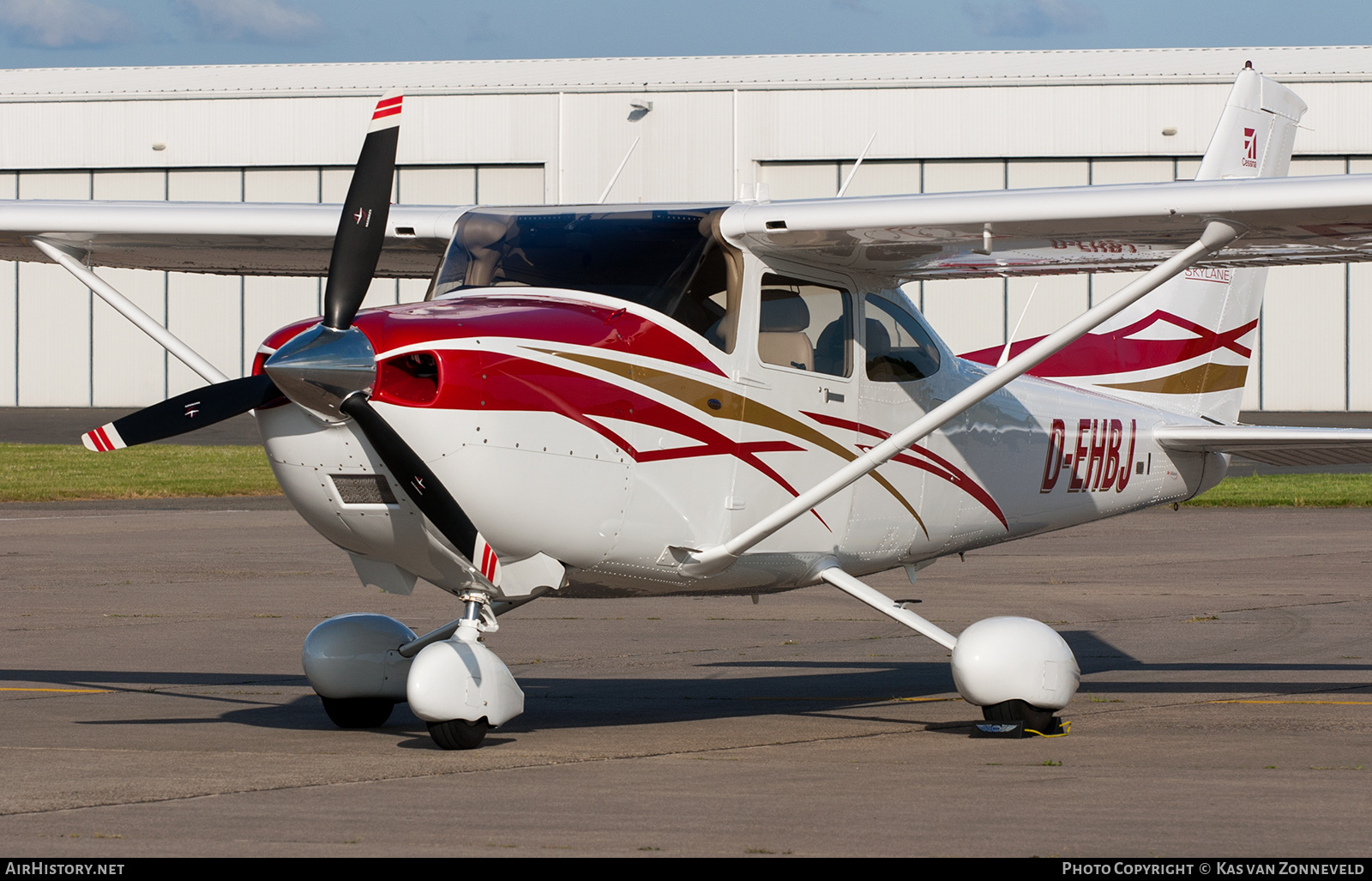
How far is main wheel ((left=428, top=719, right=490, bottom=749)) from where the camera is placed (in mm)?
7480

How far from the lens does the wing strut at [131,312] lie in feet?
28.4

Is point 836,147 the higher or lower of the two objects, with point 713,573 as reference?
higher

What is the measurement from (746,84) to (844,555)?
29992mm

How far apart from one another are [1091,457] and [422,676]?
16.0 feet

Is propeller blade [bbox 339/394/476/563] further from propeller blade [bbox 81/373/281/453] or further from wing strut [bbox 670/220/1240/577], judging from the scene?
wing strut [bbox 670/220/1240/577]

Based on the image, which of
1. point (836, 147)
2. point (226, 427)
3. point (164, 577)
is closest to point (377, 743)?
point (164, 577)

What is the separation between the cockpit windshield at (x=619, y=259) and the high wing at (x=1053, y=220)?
20 centimetres

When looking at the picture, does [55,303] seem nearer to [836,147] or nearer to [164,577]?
[836,147]

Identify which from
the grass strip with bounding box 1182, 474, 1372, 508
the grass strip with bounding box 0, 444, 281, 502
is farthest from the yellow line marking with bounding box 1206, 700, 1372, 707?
the grass strip with bounding box 0, 444, 281, 502

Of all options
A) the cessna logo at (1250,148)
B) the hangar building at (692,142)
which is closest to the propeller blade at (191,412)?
the cessna logo at (1250,148)

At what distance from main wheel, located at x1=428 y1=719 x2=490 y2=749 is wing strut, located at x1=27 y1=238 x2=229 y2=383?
198cm

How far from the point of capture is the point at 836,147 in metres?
37.7

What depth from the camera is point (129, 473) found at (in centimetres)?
3055
